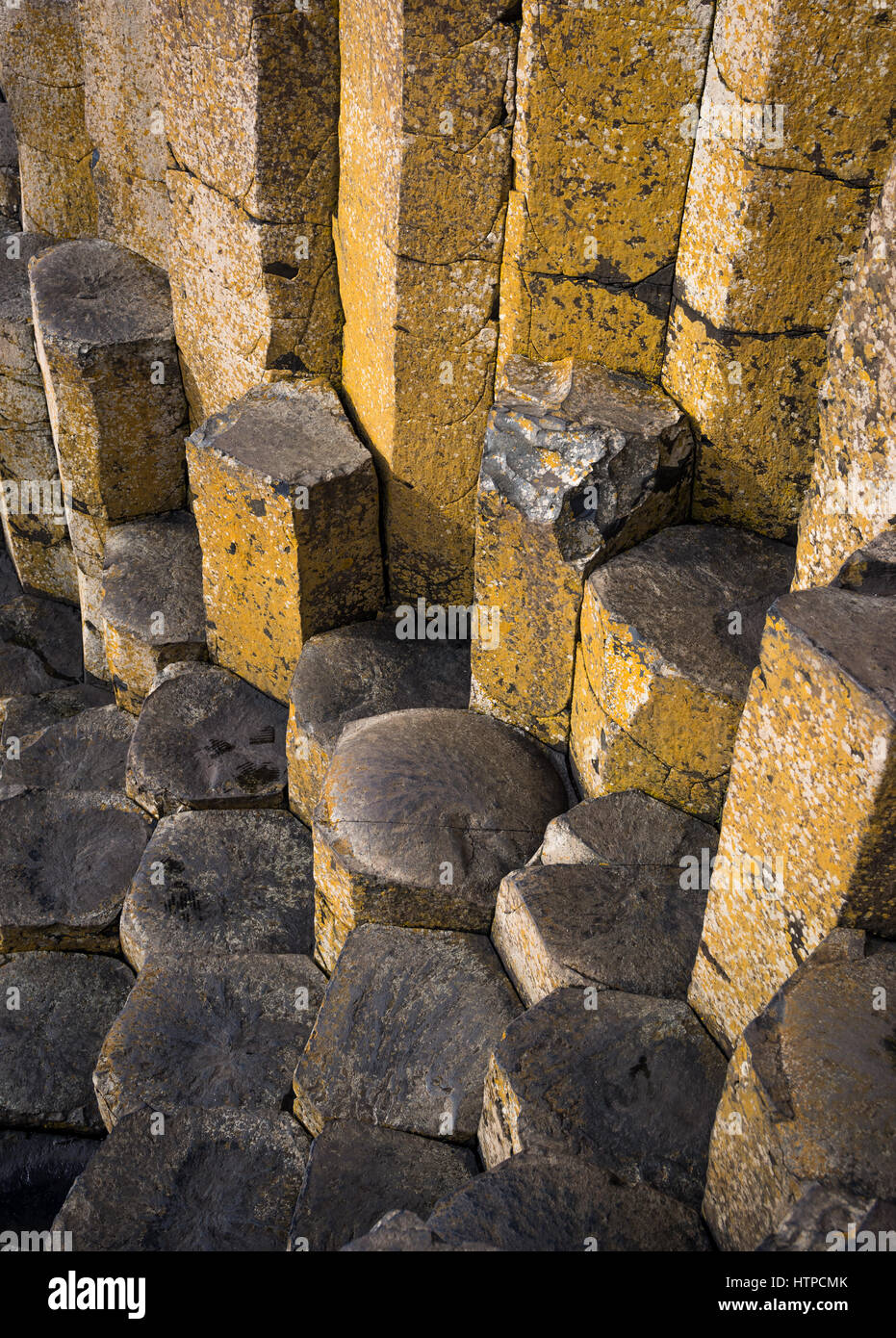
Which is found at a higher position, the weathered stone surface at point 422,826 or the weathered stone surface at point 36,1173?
the weathered stone surface at point 422,826

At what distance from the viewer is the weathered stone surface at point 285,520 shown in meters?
3.79

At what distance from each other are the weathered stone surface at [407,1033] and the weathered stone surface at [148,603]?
6.49 ft

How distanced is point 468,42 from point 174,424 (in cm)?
250

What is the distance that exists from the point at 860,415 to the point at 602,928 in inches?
52.3

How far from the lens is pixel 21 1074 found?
352 cm

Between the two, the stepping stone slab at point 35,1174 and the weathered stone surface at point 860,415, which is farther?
the stepping stone slab at point 35,1174

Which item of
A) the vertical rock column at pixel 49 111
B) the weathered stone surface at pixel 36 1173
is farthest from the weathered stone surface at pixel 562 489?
the vertical rock column at pixel 49 111

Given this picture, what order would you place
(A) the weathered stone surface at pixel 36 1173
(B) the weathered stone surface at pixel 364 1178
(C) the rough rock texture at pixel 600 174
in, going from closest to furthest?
(B) the weathered stone surface at pixel 364 1178
(C) the rough rock texture at pixel 600 174
(A) the weathered stone surface at pixel 36 1173

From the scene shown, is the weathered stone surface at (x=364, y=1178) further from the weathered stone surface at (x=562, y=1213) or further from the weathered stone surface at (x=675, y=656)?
the weathered stone surface at (x=675, y=656)

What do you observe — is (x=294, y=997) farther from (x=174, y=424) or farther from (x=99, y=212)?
(x=99, y=212)

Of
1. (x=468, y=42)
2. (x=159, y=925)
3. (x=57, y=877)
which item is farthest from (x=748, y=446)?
(x=57, y=877)

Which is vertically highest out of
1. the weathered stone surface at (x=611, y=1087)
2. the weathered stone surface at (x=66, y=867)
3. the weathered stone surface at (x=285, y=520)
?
the weathered stone surface at (x=285, y=520)
